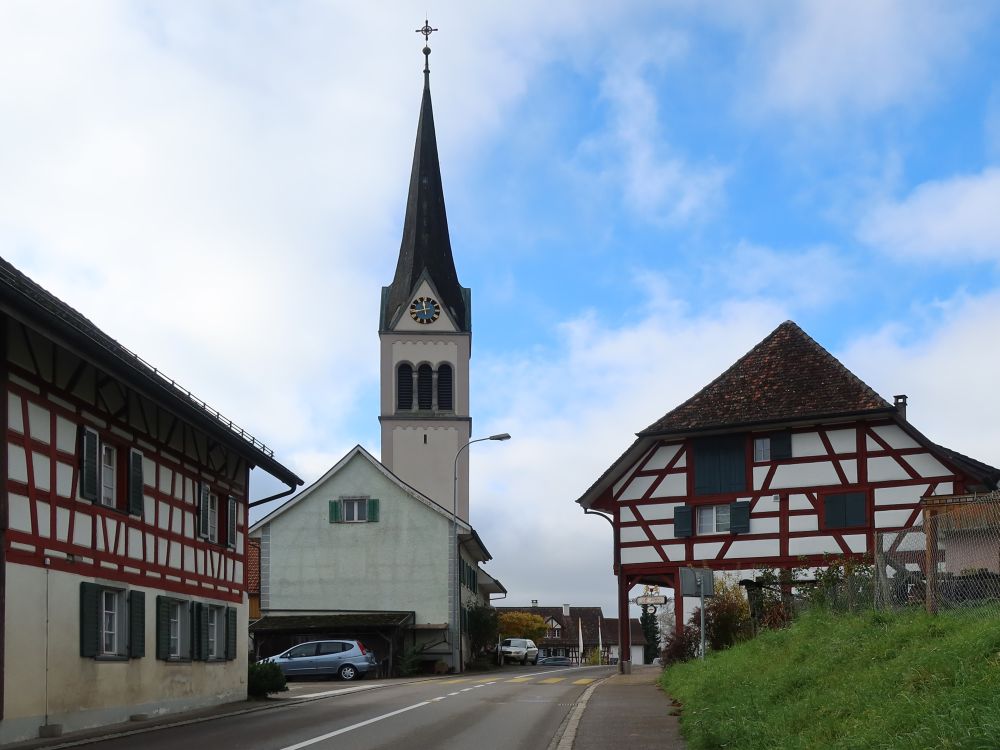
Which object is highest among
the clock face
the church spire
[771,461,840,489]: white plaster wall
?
the church spire

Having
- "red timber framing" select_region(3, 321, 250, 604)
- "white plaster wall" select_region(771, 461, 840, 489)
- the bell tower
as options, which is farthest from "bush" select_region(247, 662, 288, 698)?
the bell tower

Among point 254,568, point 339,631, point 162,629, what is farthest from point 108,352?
point 254,568

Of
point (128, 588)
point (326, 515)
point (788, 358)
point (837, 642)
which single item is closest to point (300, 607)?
point (326, 515)

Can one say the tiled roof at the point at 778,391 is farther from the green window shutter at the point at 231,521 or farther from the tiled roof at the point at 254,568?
the tiled roof at the point at 254,568

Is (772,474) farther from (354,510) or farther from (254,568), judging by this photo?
(254,568)

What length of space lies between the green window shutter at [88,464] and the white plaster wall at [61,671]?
3.89 feet

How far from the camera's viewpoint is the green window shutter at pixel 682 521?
35.1 meters

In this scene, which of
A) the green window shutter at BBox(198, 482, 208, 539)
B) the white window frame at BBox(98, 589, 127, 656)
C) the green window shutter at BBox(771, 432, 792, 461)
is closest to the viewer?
the white window frame at BBox(98, 589, 127, 656)

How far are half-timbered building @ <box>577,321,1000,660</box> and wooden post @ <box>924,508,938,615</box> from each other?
18104 mm

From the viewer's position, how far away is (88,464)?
17891 millimetres

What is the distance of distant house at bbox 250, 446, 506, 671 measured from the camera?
1901 inches

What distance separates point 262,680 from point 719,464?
14.7m

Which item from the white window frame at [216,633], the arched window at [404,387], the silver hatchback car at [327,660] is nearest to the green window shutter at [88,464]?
the white window frame at [216,633]

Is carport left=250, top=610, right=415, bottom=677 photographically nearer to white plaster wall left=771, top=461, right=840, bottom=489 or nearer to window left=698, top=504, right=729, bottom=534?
window left=698, top=504, right=729, bottom=534
